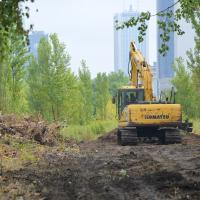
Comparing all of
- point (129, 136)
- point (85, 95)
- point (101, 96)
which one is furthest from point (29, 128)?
point (101, 96)

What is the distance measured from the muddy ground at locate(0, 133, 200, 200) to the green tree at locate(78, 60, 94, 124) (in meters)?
28.4

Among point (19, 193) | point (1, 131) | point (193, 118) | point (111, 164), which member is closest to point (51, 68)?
point (193, 118)

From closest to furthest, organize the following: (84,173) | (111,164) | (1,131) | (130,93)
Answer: (84,173) < (111,164) < (1,131) < (130,93)

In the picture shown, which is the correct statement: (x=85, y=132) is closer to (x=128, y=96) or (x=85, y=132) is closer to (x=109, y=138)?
(x=109, y=138)

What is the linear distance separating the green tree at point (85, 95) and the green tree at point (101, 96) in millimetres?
3638

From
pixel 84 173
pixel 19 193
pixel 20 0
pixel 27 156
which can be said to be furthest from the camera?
pixel 27 156

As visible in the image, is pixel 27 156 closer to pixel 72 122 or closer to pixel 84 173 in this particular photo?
pixel 84 173

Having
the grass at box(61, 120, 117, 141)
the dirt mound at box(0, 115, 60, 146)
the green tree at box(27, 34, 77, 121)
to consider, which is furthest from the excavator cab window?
the green tree at box(27, 34, 77, 121)

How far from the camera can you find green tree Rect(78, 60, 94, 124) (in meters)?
46.2

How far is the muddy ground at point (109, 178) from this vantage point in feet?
33.0

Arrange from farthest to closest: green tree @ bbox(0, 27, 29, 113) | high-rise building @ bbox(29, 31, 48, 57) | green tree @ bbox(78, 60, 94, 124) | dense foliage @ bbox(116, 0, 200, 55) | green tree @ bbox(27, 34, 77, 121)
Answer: green tree @ bbox(78, 60, 94, 124) < green tree @ bbox(27, 34, 77, 121) < green tree @ bbox(0, 27, 29, 113) < dense foliage @ bbox(116, 0, 200, 55) < high-rise building @ bbox(29, 31, 48, 57)

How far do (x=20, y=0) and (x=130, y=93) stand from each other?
56.6ft

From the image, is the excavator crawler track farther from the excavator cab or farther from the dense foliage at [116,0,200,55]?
the dense foliage at [116,0,200,55]

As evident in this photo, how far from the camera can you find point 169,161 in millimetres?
15273
